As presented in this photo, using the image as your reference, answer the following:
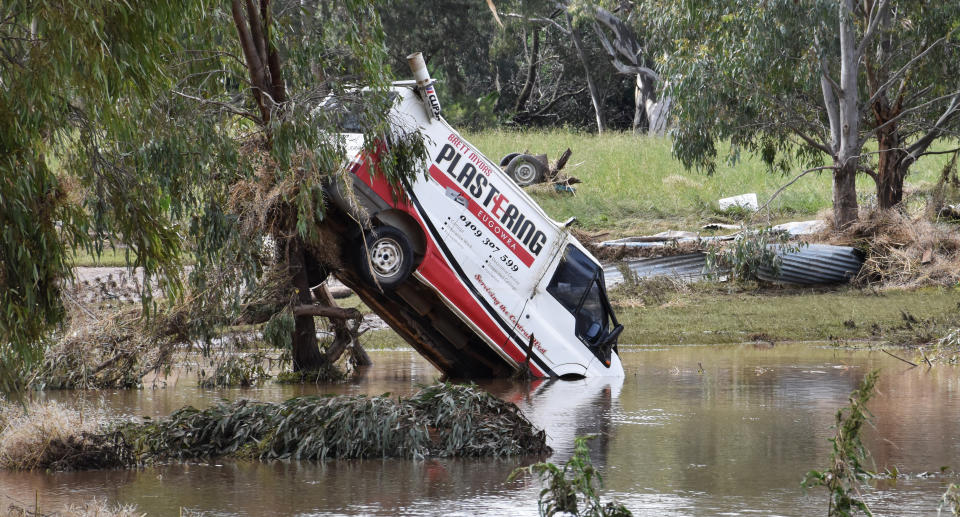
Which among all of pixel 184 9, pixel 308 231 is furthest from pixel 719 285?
pixel 184 9

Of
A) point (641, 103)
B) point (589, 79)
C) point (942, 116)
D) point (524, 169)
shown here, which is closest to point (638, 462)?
point (942, 116)

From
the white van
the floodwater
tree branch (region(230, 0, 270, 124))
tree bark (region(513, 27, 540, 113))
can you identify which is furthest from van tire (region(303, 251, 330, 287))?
tree bark (region(513, 27, 540, 113))

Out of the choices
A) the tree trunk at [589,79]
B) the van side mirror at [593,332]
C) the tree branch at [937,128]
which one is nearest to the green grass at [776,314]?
the tree branch at [937,128]

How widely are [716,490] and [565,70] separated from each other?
4538 centimetres

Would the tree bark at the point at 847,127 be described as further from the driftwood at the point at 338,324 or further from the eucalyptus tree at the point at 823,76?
the driftwood at the point at 338,324

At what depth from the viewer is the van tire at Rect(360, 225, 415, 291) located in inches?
551

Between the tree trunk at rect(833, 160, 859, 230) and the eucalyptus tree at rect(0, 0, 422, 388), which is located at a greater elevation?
the tree trunk at rect(833, 160, 859, 230)

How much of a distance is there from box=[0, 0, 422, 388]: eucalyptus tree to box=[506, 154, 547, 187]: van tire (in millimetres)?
16288

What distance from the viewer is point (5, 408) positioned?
9641mm

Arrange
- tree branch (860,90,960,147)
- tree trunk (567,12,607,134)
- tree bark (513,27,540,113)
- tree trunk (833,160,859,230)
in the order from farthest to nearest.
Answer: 1. tree bark (513,27,540,113)
2. tree trunk (567,12,607,134)
3. tree trunk (833,160,859,230)
4. tree branch (860,90,960,147)

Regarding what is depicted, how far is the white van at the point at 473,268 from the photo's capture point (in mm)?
14234

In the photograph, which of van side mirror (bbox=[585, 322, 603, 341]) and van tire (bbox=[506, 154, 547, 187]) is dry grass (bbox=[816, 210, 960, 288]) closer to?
van tire (bbox=[506, 154, 547, 187])

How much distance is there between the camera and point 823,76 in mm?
24562

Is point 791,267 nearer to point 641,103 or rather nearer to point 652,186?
point 652,186
